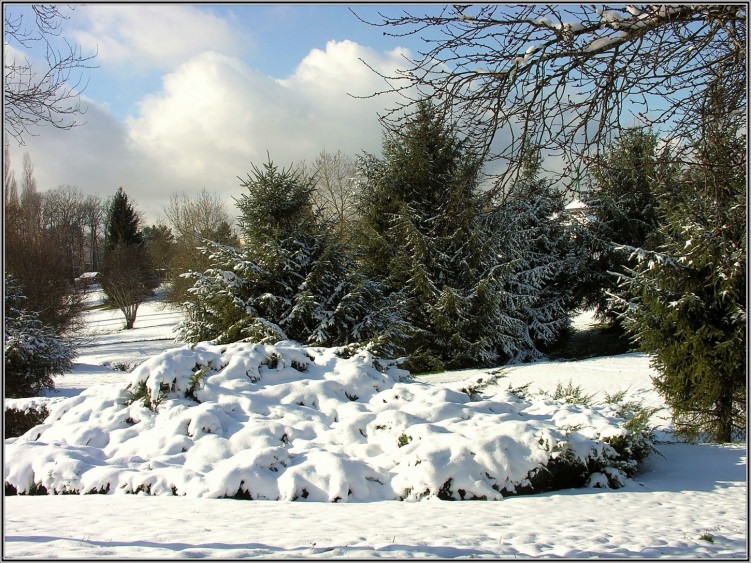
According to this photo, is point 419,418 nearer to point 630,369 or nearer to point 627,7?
point 627,7

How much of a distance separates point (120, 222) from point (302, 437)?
45357mm

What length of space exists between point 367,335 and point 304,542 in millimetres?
8934

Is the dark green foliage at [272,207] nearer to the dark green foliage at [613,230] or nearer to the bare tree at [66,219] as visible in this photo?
the dark green foliage at [613,230]

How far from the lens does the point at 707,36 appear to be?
180 inches

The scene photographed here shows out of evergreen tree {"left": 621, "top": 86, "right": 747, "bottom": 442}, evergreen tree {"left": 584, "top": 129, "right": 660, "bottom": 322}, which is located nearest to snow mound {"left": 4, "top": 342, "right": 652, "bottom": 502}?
evergreen tree {"left": 621, "top": 86, "right": 747, "bottom": 442}

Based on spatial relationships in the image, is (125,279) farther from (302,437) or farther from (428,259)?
(302,437)

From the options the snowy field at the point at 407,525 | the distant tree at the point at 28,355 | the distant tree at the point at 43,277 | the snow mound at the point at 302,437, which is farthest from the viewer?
the distant tree at the point at 43,277

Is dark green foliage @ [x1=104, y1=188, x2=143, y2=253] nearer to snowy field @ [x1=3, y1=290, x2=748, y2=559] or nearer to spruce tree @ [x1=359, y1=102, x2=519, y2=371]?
spruce tree @ [x1=359, y1=102, x2=519, y2=371]

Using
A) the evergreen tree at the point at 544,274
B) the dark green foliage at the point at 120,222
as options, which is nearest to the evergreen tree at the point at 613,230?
the evergreen tree at the point at 544,274

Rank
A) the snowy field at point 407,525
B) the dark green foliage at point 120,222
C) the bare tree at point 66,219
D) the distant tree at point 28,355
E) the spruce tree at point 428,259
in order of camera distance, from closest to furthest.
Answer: the snowy field at point 407,525
the distant tree at point 28,355
the spruce tree at point 428,259
the bare tree at point 66,219
the dark green foliage at point 120,222

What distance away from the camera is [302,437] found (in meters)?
6.37

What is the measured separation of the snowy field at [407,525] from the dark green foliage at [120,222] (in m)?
44.7

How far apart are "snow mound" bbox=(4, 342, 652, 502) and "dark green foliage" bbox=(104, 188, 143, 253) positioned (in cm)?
4228

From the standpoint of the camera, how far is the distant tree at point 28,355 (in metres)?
13.0
